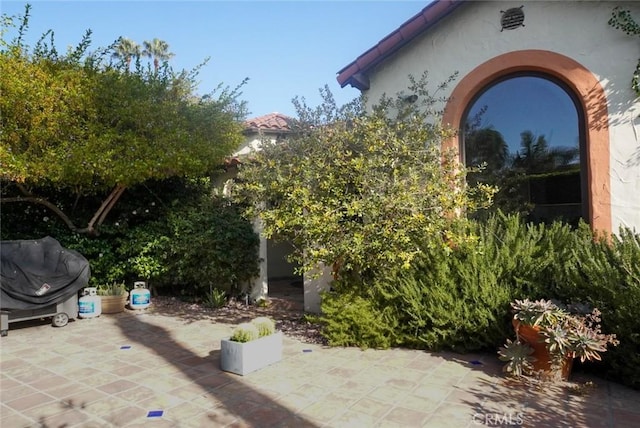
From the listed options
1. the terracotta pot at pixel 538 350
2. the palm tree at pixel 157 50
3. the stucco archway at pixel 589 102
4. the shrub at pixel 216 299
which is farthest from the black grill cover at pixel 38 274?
the palm tree at pixel 157 50

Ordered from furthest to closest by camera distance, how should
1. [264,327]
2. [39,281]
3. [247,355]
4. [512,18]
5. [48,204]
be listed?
[48,204], [39,281], [512,18], [264,327], [247,355]

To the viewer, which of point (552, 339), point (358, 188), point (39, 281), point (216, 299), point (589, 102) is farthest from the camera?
point (216, 299)

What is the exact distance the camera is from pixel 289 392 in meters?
4.79

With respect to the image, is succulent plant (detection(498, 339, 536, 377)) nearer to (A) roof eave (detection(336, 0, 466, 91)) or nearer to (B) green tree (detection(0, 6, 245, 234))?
(A) roof eave (detection(336, 0, 466, 91))

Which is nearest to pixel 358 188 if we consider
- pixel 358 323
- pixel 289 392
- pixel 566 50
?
pixel 358 323

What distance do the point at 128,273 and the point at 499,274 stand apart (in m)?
9.30

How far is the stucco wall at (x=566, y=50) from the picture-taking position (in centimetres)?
644

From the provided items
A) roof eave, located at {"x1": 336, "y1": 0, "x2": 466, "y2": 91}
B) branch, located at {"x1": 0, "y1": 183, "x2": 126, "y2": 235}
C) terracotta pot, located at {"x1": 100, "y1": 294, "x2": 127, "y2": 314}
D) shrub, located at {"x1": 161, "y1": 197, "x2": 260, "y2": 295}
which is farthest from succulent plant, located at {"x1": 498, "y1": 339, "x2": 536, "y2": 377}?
branch, located at {"x1": 0, "y1": 183, "x2": 126, "y2": 235}

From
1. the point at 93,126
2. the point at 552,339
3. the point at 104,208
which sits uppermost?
the point at 93,126

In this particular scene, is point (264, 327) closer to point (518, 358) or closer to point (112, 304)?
point (518, 358)

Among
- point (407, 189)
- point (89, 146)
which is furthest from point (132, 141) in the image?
point (407, 189)

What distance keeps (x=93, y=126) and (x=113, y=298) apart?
401 centimetres

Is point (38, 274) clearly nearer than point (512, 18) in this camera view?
No

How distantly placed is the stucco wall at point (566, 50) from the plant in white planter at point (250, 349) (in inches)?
215
